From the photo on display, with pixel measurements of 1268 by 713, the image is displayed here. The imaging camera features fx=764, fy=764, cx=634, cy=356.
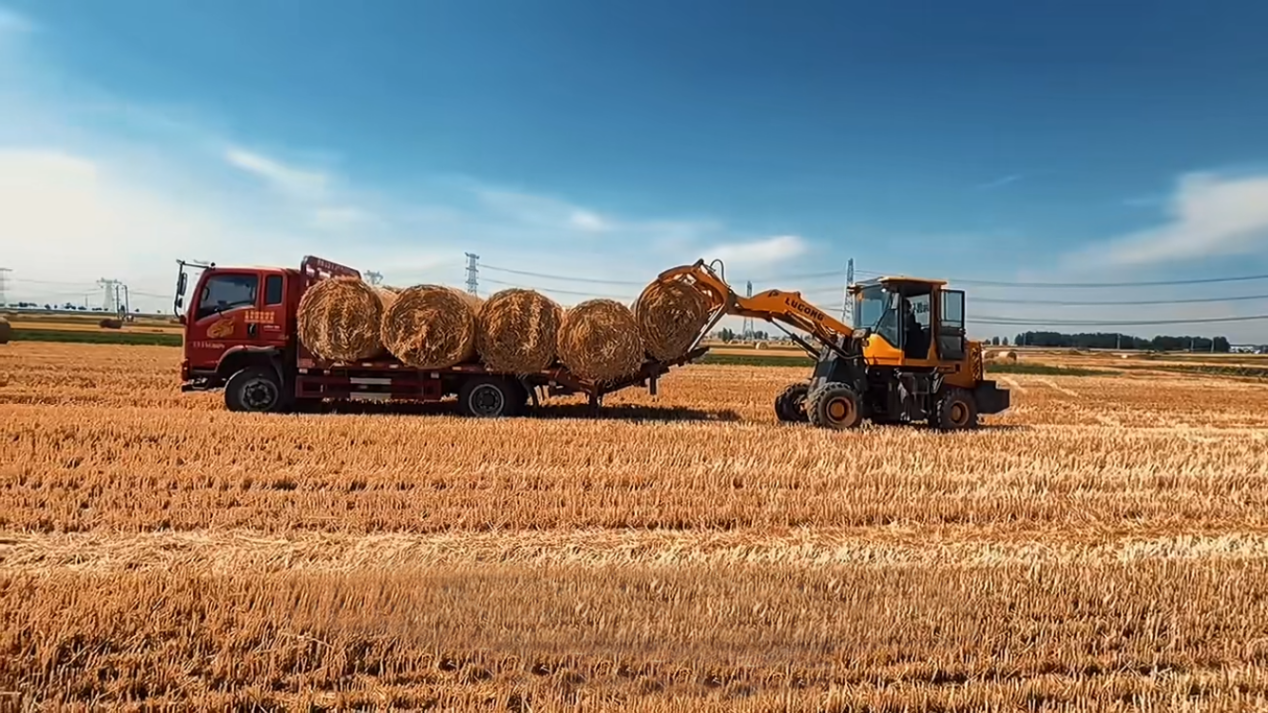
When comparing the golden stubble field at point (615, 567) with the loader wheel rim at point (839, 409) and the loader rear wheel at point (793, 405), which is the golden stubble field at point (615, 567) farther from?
the loader rear wheel at point (793, 405)

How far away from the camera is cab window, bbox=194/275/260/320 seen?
12523 millimetres

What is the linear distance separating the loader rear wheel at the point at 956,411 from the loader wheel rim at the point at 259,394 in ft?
36.0

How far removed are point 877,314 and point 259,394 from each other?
10.3 m

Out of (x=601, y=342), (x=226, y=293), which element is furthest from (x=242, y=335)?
(x=601, y=342)

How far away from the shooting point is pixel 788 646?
396 cm

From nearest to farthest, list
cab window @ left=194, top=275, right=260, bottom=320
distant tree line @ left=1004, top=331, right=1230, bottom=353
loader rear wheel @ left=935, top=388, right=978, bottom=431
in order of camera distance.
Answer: cab window @ left=194, top=275, right=260, bottom=320, loader rear wheel @ left=935, top=388, right=978, bottom=431, distant tree line @ left=1004, top=331, right=1230, bottom=353

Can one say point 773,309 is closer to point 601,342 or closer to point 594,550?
point 601,342

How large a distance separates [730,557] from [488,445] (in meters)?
4.43

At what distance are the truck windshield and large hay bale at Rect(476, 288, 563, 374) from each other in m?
5.26

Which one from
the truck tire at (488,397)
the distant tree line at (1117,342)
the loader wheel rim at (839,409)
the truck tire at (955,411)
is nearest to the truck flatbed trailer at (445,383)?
the truck tire at (488,397)

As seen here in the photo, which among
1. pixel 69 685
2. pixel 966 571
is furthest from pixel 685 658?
pixel 69 685

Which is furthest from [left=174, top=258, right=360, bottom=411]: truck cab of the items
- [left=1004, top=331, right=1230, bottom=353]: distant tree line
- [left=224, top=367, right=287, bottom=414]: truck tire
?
[left=1004, top=331, right=1230, bottom=353]: distant tree line

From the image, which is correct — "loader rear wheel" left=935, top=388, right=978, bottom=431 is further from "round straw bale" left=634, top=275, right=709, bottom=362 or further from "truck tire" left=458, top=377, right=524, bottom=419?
"truck tire" left=458, top=377, right=524, bottom=419

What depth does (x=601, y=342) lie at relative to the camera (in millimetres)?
12258
